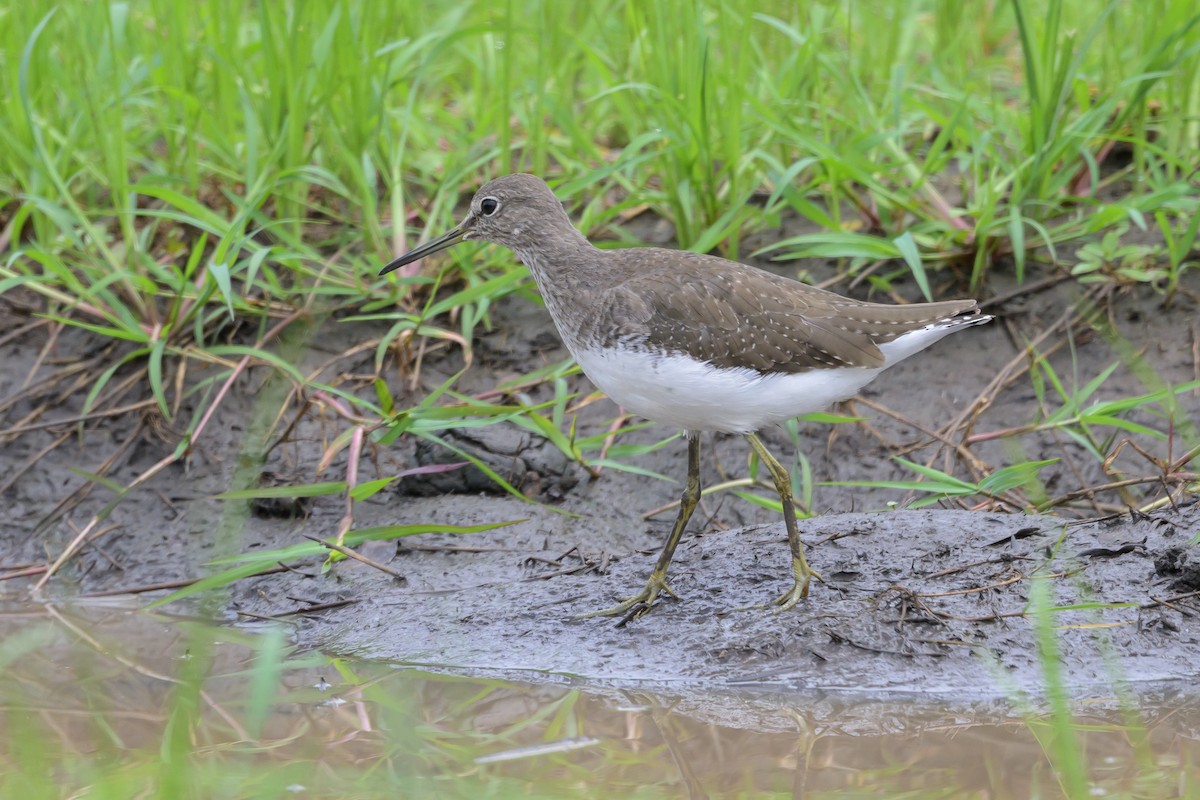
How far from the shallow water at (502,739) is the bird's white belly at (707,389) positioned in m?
0.97

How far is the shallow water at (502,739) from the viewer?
11.9 feet

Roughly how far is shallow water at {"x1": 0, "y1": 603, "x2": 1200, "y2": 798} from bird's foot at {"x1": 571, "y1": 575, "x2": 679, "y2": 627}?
372 millimetres

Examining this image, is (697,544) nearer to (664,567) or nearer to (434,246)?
(664,567)

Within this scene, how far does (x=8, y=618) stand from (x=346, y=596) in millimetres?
1418

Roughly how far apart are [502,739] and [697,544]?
4.98 ft

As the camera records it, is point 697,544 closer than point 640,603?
No

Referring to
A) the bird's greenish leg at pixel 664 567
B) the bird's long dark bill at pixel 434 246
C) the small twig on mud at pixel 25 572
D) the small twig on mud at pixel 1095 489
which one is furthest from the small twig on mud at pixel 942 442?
the small twig on mud at pixel 25 572

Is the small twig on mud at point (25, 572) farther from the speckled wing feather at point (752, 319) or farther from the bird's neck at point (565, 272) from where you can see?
the speckled wing feather at point (752, 319)

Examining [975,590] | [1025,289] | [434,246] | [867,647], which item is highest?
[434,246]

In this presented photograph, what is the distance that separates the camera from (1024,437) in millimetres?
5949

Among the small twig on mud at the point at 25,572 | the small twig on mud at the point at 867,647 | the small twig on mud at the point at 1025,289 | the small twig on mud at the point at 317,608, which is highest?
the small twig on mud at the point at 1025,289

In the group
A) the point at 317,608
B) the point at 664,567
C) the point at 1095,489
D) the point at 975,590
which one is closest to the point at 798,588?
the point at 664,567

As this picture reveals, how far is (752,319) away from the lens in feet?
15.5

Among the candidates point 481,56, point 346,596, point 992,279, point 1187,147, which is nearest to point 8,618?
point 346,596
